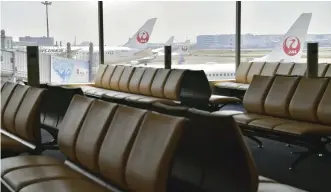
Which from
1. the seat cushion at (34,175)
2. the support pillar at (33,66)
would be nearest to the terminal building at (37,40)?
the support pillar at (33,66)

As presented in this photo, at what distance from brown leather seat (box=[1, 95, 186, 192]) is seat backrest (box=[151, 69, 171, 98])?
3.26 meters

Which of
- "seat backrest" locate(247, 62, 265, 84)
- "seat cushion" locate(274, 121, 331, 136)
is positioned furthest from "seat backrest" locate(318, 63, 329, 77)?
"seat cushion" locate(274, 121, 331, 136)

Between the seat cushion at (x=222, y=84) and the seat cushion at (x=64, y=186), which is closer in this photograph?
the seat cushion at (x=64, y=186)

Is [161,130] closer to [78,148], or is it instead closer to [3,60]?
[78,148]

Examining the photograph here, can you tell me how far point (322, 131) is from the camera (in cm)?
423

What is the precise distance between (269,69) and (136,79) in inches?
103

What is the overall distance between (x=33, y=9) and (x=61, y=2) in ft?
1.65

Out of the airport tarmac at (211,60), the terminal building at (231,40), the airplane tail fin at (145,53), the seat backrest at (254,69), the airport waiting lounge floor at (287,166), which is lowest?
the airport waiting lounge floor at (287,166)

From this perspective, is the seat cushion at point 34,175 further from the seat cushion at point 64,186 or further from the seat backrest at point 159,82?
the seat backrest at point 159,82

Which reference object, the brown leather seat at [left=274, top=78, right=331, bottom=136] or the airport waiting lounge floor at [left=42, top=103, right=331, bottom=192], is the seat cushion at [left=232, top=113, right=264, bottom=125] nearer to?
the airport waiting lounge floor at [left=42, top=103, right=331, bottom=192]

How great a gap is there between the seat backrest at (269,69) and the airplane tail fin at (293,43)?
1.46 m

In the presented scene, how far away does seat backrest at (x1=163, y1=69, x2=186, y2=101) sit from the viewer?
5977 mm

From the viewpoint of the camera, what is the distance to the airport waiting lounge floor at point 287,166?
3.97 m

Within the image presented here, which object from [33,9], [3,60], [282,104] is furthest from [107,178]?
[33,9]
